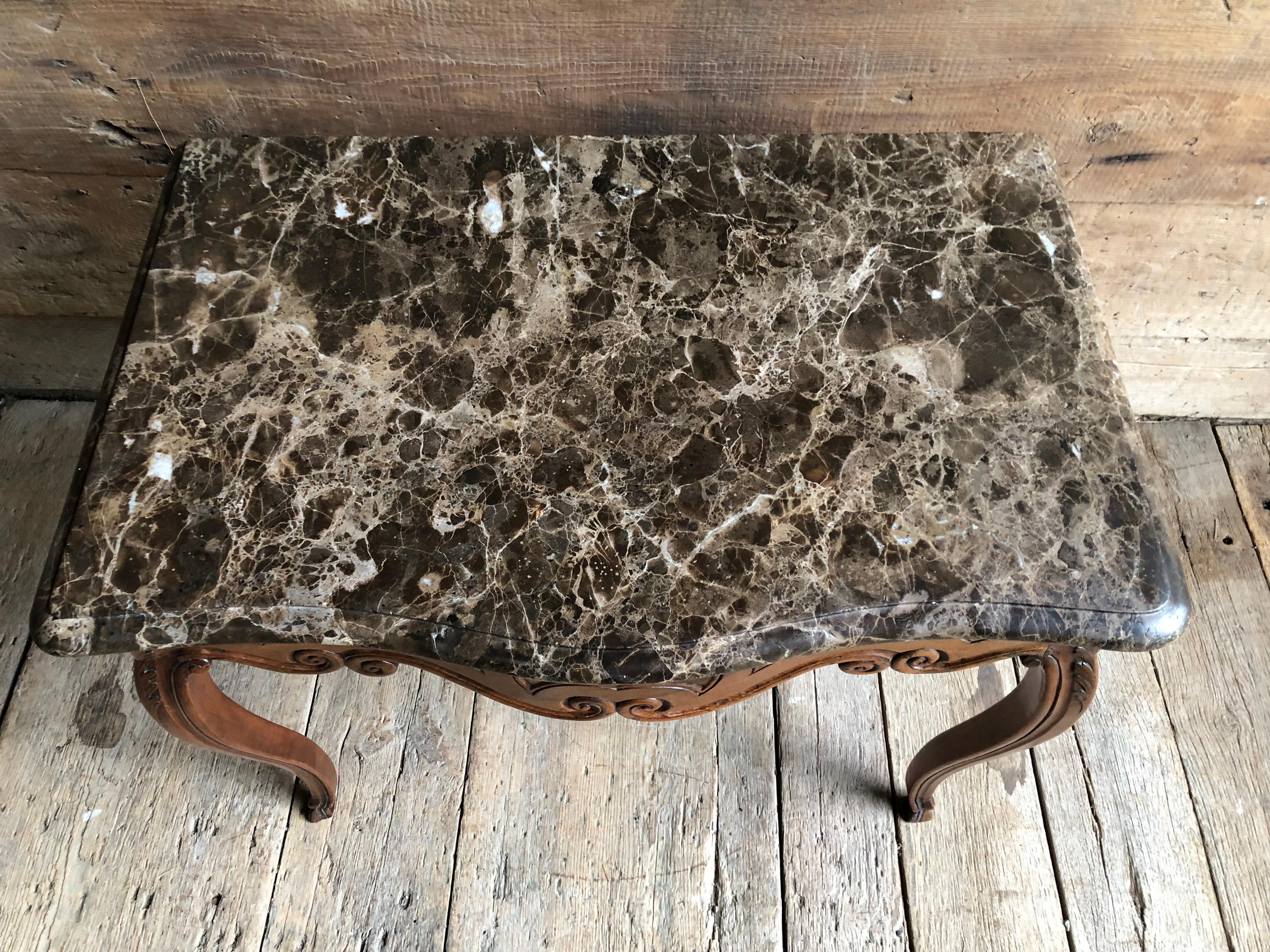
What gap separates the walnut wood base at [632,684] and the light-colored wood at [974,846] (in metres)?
0.28

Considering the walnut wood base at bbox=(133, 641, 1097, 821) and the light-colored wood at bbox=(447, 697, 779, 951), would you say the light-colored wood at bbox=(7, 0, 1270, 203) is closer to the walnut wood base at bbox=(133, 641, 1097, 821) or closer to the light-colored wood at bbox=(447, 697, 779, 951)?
the walnut wood base at bbox=(133, 641, 1097, 821)

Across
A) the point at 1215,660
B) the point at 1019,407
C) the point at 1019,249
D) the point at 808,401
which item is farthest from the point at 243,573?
the point at 1215,660

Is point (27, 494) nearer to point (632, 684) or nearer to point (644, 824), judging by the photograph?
point (644, 824)

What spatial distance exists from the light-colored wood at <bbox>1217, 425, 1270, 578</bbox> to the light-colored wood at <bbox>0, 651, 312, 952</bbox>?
1508mm

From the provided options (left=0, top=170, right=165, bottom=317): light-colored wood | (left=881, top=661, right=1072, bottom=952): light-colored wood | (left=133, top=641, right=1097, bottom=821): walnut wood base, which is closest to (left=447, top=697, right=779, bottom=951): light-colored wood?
(left=881, top=661, right=1072, bottom=952): light-colored wood

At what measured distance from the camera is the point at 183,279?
838 mm

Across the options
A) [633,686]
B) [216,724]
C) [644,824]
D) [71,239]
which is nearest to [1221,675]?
[644,824]

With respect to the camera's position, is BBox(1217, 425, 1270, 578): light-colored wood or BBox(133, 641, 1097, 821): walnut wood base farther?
BBox(1217, 425, 1270, 578): light-colored wood

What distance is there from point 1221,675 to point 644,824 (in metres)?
0.88

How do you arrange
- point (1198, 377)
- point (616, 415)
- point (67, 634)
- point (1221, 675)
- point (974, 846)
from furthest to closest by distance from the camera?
Answer: point (1198, 377), point (1221, 675), point (974, 846), point (616, 415), point (67, 634)

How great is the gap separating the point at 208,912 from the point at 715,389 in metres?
0.95

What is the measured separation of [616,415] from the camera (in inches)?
30.5

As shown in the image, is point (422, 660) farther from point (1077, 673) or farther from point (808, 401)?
point (1077, 673)

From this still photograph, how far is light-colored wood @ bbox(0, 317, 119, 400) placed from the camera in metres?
1.35
